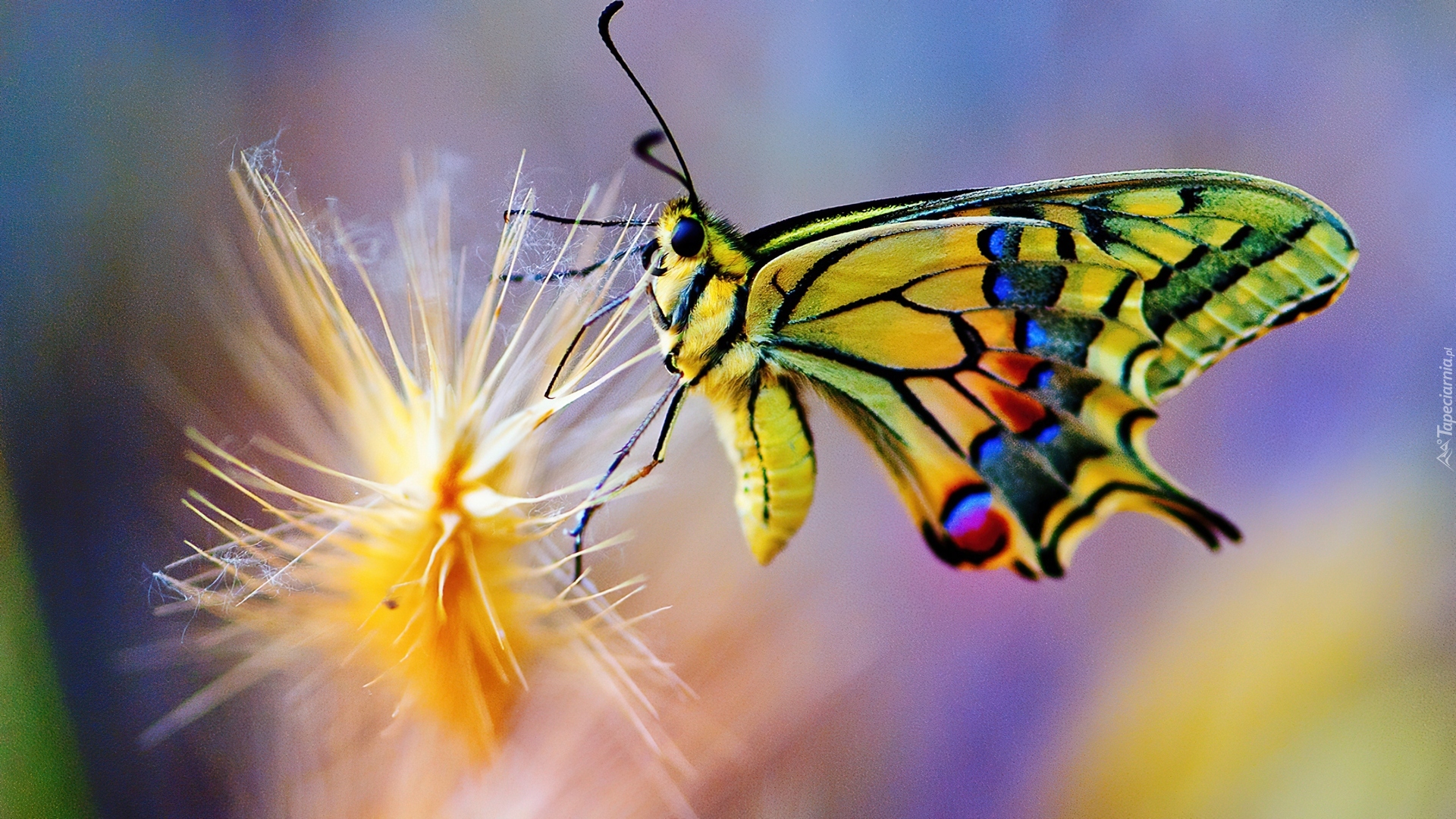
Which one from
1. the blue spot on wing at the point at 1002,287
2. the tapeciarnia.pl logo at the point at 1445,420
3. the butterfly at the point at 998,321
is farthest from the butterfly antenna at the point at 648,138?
the tapeciarnia.pl logo at the point at 1445,420

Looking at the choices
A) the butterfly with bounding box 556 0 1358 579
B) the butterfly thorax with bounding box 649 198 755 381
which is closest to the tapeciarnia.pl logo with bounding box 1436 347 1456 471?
the butterfly with bounding box 556 0 1358 579

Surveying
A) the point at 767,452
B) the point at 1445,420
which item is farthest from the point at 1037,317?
the point at 1445,420

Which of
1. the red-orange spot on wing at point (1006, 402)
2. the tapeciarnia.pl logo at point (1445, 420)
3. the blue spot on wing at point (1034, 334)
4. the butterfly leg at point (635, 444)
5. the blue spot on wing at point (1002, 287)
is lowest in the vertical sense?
the tapeciarnia.pl logo at point (1445, 420)

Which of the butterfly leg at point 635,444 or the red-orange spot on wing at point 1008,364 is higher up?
the butterfly leg at point 635,444

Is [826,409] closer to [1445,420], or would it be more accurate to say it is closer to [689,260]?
[689,260]

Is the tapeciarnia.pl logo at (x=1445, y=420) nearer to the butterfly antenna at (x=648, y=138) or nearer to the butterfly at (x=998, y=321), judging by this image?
the butterfly at (x=998, y=321)

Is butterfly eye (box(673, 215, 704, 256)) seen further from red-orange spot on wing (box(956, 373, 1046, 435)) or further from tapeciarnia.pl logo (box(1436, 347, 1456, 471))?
tapeciarnia.pl logo (box(1436, 347, 1456, 471))

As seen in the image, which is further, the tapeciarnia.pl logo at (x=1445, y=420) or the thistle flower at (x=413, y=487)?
the tapeciarnia.pl logo at (x=1445, y=420)
